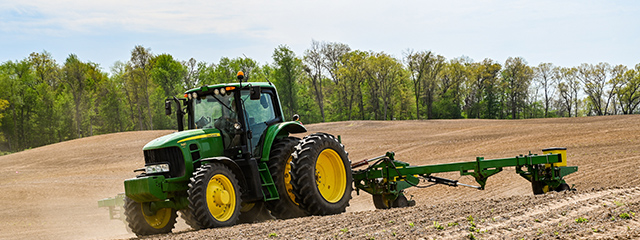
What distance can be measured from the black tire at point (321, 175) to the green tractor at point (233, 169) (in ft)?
0.05

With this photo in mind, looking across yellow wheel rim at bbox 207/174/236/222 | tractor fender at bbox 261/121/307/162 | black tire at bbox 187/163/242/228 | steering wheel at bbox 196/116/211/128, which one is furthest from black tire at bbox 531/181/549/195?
steering wheel at bbox 196/116/211/128

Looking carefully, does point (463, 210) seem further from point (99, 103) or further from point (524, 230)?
point (99, 103)

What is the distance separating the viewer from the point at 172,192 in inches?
353

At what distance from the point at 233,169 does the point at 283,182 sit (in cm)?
90

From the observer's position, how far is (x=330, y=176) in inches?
401

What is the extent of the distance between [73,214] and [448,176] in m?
11.9

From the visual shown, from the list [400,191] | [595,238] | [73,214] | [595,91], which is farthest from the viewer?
[595,91]

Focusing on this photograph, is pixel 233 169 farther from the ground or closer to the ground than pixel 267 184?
farther from the ground

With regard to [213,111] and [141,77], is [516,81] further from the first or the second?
[213,111]

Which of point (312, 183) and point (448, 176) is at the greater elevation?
point (312, 183)

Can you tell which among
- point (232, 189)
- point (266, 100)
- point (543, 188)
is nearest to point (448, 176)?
point (543, 188)

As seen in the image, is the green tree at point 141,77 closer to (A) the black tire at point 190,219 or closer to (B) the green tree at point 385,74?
(B) the green tree at point 385,74

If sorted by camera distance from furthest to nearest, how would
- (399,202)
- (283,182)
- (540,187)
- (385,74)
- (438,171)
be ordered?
(385,74) → (540,187) → (399,202) → (438,171) → (283,182)

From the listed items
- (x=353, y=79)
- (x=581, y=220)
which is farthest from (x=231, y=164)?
(x=353, y=79)
